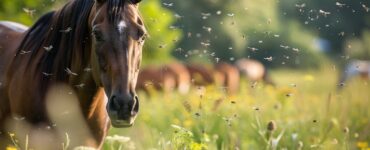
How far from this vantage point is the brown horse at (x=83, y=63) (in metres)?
5.29

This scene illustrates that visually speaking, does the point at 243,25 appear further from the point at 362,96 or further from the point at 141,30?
the point at 141,30

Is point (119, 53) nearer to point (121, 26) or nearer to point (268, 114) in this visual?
point (121, 26)

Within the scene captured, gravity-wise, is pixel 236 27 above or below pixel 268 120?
below

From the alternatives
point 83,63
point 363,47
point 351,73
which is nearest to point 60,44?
point 83,63

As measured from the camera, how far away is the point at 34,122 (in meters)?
6.12

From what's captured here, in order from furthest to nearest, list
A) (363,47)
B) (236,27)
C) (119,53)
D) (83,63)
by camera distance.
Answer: (236,27), (363,47), (83,63), (119,53)

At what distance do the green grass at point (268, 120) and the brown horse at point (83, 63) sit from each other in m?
0.62

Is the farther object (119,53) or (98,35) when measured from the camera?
(98,35)

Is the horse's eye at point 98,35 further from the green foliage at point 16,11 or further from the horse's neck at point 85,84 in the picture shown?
the green foliage at point 16,11

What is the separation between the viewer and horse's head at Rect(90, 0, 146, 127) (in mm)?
5211

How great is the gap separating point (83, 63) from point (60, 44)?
13.0 inches

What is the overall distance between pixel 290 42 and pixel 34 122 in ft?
170

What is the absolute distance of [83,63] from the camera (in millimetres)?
5926

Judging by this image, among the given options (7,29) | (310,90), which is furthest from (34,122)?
(310,90)
